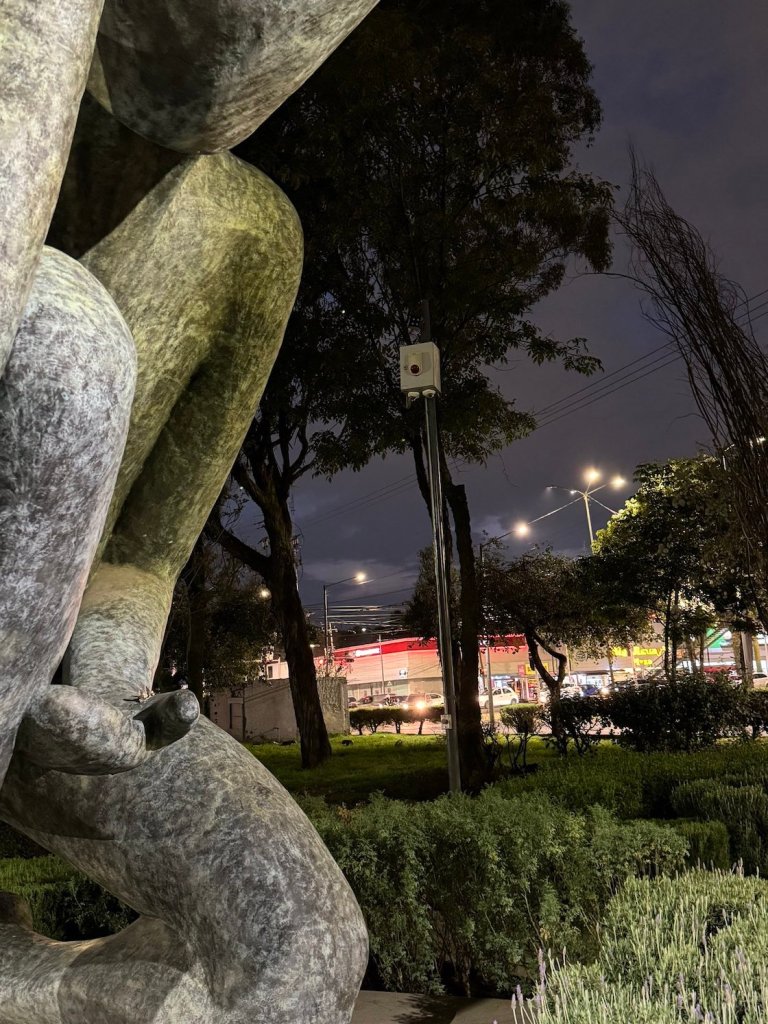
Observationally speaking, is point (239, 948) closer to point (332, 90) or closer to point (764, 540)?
point (764, 540)

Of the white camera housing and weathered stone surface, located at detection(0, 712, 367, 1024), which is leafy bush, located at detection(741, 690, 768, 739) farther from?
weathered stone surface, located at detection(0, 712, 367, 1024)

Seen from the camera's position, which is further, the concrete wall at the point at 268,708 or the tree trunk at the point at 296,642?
the concrete wall at the point at 268,708

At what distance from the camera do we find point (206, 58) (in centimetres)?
96

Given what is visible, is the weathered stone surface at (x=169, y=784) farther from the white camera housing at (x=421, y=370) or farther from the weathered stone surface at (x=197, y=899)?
the white camera housing at (x=421, y=370)

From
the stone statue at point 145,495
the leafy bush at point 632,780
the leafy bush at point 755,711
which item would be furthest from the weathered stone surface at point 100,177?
the leafy bush at point 755,711

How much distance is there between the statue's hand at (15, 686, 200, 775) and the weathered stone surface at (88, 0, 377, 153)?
24.6 inches

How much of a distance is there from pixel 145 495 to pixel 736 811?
606 centimetres

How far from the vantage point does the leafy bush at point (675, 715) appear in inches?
599

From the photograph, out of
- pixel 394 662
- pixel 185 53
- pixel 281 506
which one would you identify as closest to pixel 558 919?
pixel 185 53

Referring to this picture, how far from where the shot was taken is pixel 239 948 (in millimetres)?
1094

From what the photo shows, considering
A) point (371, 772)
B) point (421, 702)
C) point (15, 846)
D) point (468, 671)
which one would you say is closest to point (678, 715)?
point (468, 671)

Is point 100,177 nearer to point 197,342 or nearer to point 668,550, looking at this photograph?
point 197,342

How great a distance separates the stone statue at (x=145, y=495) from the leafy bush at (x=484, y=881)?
3.66 m

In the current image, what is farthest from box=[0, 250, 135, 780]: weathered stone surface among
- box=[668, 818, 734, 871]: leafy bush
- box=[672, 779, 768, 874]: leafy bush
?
box=[672, 779, 768, 874]: leafy bush
